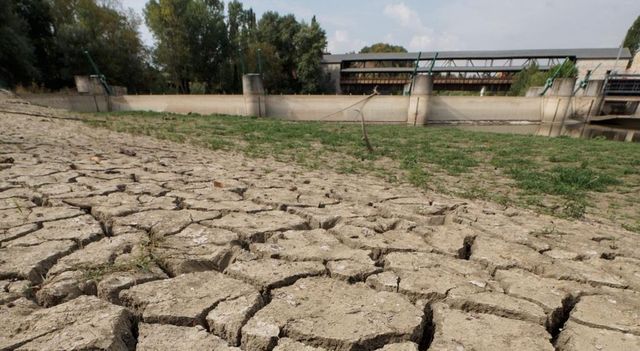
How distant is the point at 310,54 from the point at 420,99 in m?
17.5

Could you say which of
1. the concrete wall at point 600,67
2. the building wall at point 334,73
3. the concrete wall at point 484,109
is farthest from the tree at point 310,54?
the concrete wall at point 600,67

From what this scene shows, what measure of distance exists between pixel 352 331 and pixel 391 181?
375 centimetres

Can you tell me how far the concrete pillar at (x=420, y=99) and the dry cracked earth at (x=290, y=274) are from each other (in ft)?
47.7

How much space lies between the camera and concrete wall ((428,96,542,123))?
57.4ft

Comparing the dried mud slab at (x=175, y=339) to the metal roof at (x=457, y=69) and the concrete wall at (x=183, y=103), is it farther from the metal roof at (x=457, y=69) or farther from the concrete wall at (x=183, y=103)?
the metal roof at (x=457, y=69)

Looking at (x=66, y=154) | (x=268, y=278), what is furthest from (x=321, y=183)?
(x=66, y=154)

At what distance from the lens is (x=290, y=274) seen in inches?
67.0

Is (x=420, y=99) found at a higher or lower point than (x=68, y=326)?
higher

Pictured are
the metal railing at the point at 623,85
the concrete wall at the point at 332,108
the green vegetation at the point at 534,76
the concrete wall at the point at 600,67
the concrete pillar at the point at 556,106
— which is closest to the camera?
the concrete pillar at the point at 556,106

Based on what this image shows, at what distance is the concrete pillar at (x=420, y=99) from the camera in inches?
658

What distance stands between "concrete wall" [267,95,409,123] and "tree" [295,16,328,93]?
14.6m

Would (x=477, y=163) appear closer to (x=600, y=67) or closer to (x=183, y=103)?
(x=183, y=103)

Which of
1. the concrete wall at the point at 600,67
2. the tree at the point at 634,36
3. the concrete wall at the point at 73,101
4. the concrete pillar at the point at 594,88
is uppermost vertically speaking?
the tree at the point at 634,36

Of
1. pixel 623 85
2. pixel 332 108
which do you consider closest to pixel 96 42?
pixel 332 108
